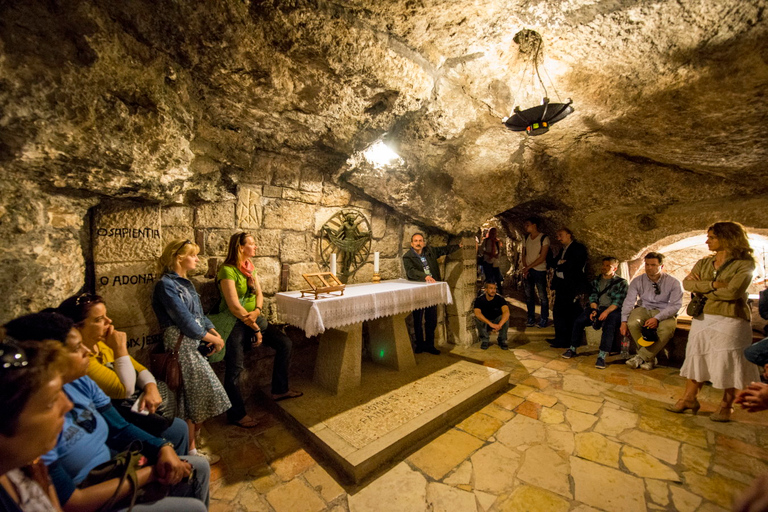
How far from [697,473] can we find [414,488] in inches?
86.6

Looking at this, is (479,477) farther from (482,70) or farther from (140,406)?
(482,70)

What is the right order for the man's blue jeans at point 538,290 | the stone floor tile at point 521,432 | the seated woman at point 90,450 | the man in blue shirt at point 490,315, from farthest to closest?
the man's blue jeans at point 538,290 < the man in blue shirt at point 490,315 < the stone floor tile at point 521,432 < the seated woman at point 90,450

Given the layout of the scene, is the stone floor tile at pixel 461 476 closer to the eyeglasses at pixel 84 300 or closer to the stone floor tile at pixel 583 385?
the stone floor tile at pixel 583 385

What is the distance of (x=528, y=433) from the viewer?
3.00 metres

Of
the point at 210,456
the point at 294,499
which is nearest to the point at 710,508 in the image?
the point at 294,499

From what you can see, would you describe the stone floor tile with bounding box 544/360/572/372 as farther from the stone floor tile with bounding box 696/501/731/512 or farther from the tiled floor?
the stone floor tile with bounding box 696/501/731/512

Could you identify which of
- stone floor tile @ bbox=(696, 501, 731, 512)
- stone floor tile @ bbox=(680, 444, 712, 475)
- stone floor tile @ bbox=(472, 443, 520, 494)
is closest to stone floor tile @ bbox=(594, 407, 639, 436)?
stone floor tile @ bbox=(680, 444, 712, 475)

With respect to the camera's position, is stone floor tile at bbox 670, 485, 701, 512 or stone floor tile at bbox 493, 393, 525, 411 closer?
stone floor tile at bbox 670, 485, 701, 512

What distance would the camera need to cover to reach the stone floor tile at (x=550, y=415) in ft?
10.6

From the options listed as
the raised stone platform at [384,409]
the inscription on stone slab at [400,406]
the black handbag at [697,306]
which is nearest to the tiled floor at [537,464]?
the raised stone platform at [384,409]

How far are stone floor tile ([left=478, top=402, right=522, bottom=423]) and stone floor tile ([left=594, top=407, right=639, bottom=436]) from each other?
0.77 meters

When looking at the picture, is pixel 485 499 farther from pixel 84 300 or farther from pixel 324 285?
pixel 84 300

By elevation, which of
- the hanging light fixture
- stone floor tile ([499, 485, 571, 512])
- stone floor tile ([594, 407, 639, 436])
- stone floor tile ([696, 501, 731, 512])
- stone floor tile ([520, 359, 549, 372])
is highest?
the hanging light fixture

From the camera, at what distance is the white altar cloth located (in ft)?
9.80
